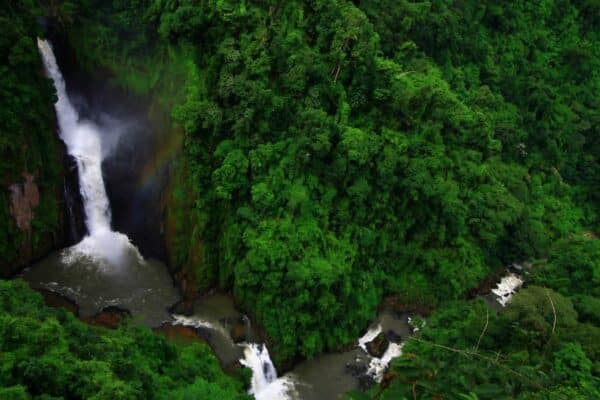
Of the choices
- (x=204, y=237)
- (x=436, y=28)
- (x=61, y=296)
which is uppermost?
(x=436, y=28)

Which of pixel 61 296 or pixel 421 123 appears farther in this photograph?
pixel 421 123

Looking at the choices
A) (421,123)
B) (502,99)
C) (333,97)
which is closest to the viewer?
(333,97)

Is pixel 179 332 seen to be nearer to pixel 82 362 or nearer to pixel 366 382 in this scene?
pixel 366 382

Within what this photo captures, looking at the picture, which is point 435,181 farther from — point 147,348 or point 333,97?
point 147,348

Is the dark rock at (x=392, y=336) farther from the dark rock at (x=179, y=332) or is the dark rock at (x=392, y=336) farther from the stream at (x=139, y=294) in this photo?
the dark rock at (x=179, y=332)

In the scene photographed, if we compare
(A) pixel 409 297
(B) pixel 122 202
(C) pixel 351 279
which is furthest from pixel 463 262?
(B) pixel 122 202

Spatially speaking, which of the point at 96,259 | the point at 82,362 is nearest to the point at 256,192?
the point at 96,259
